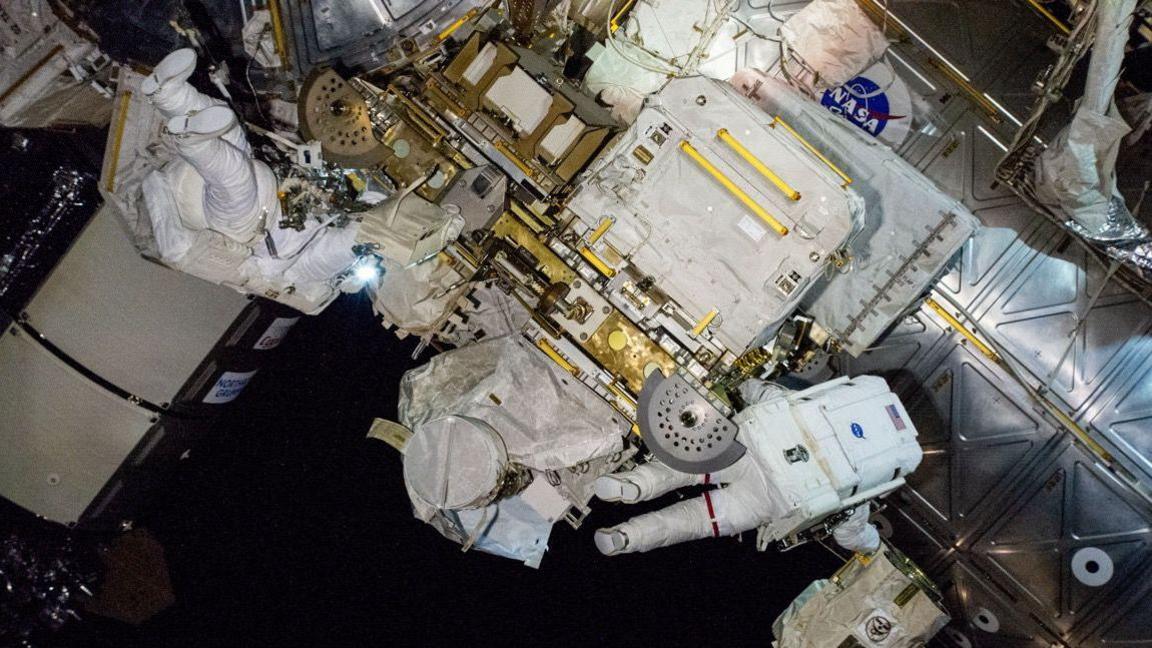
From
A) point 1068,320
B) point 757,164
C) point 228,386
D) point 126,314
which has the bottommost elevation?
point 228,386

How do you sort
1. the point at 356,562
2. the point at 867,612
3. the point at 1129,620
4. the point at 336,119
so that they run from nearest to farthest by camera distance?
the point at 336,119 → the point at 867,612 → the point at 1129,620 → the point at 356,562

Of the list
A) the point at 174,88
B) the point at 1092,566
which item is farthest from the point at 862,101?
the point at 174,88

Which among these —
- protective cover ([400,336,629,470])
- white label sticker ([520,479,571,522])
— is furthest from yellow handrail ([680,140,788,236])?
white label sticker ([520,479,571,522])

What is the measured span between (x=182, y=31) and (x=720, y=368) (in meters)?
3.37

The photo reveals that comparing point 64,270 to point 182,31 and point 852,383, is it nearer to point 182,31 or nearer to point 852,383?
point 182,31

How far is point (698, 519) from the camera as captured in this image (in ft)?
14.1

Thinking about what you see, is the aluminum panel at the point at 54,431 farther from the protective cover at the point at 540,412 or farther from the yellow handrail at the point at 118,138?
the protective cover at the point at 540,412

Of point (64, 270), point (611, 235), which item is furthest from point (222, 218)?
point (611, 235)

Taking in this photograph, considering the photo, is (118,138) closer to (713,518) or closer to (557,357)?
(557,357)

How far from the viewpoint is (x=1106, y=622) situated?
16.3 feet

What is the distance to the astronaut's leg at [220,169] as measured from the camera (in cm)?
360

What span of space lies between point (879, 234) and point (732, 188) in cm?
110

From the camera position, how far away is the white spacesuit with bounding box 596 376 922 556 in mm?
4160

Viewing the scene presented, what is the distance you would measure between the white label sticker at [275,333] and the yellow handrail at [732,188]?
2.64m
